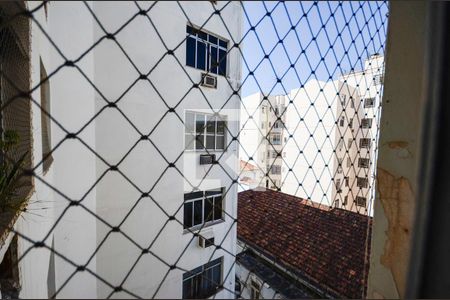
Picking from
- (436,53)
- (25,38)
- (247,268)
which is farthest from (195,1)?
(25,38)

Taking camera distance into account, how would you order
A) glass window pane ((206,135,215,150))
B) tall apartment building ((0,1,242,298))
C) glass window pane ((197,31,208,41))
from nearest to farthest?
1. tall apartment building ((0,1,242,298))
2. glass window pane ((197,31,208,41))
3. glass window pane ((206,135,215,150))

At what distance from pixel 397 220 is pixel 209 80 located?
0.39 meters

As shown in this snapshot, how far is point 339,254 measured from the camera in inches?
73.6

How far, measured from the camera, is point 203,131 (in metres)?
0.56

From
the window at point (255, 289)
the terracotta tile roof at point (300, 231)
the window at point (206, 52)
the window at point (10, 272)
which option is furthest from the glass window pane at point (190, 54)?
the terracotta tile roof at point (300, 231)

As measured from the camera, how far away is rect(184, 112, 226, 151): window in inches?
19.4

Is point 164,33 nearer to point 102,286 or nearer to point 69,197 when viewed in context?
point 69,197

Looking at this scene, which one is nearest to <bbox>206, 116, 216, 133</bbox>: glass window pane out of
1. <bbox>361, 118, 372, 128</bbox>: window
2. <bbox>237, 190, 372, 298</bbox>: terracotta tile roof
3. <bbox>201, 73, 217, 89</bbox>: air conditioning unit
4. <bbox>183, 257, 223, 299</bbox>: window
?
<bbox>201, 73, 217, 89</bbox>: air conditioning unit

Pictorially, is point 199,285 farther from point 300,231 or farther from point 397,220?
point 300,231

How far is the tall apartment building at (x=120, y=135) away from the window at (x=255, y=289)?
5cm

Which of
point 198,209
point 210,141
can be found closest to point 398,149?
point 210,141

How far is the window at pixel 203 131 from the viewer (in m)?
Result: 0.49

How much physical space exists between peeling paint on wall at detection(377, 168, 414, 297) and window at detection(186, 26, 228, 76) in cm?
35

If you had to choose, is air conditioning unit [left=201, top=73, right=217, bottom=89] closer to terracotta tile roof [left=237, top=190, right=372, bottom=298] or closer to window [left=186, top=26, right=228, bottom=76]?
window [left=186, top=26, right=228, bottom=76]
